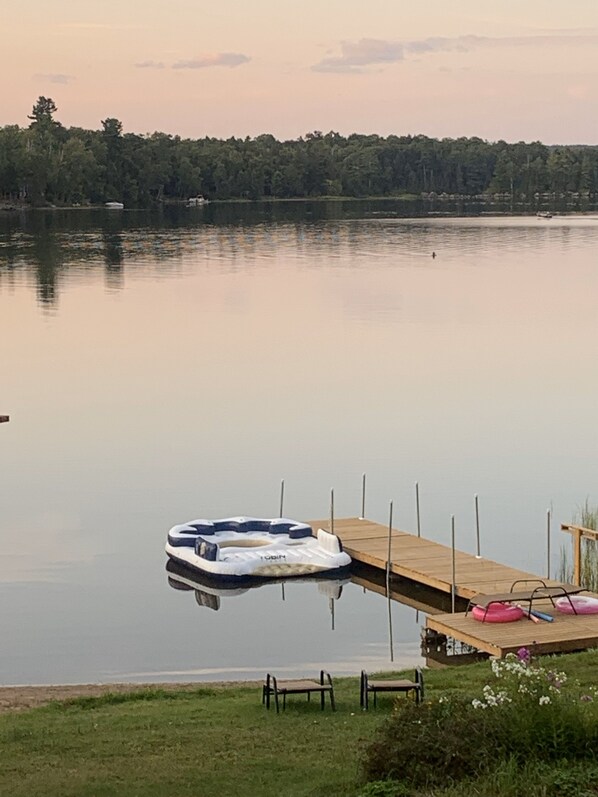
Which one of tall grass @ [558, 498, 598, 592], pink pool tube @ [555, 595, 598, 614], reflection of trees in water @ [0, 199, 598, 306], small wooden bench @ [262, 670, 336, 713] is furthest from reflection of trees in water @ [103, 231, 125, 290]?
small wooden bench @ [262, 670, 336, 713]

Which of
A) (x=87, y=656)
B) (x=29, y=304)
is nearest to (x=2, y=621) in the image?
(x=87, y=656)

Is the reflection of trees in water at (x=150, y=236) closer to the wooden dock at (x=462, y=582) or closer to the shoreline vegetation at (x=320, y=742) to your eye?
the wooden dock at (x=462, y=582)

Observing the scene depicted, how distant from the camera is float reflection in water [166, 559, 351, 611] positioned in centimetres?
2581

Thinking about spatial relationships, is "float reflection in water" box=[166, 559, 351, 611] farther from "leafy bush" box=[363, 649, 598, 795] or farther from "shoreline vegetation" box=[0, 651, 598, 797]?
"leafy bush" box=[363, 649, 598, 795]

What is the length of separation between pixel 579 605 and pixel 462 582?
10.7ft

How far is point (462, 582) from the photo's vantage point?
2403 cm

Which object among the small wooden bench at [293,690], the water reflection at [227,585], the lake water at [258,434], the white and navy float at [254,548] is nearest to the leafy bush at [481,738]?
the small wooden bench at [293,690]

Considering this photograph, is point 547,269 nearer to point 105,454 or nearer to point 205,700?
point 105,454

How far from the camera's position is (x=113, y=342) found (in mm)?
61094

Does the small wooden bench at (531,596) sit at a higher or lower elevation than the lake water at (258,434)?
higher

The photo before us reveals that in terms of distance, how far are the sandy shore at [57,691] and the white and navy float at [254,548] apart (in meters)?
7.02

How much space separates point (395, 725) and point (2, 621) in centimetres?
1422

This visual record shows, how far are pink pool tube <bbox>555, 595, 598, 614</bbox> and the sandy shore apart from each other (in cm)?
508

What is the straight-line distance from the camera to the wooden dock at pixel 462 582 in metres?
19.6
